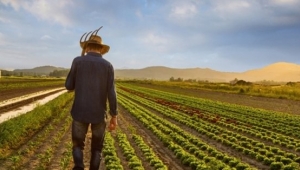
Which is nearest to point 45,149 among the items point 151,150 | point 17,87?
point 151,150

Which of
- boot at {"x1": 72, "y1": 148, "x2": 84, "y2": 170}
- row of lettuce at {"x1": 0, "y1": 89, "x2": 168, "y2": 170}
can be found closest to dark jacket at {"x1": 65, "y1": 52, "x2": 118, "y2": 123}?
boot at {"x1": 72, "y1": 148, "x2": 84, "y2": 170}

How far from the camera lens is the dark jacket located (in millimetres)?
5980

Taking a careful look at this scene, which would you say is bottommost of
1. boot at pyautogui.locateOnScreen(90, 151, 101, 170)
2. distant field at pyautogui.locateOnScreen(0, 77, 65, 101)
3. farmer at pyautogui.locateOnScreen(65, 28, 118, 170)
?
distant field at pyautogui.locateOnScreen(0, 77, 65, 101)

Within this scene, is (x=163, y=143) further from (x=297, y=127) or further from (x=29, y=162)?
(x=297, y=127)

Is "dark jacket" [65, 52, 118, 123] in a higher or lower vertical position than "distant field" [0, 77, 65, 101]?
higher

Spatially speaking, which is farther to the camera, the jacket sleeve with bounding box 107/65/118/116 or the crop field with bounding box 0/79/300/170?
the crop field with bounding box 0/79/300/170

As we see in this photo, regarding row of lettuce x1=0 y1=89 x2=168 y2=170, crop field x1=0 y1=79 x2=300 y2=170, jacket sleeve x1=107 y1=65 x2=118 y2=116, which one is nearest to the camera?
A: jacket sleeve x1=107 y1=65 x2=118 y2=116

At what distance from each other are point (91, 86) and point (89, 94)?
5.2 inches

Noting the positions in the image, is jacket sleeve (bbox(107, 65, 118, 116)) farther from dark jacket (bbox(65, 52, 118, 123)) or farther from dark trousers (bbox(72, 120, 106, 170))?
dark trousers (bbox(72, 120, 106, 170))

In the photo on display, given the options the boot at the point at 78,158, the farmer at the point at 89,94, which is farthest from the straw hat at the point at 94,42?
the boot at the point at 78,158

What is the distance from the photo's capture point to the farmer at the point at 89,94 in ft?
19.6

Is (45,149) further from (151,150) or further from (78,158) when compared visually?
(78,158)

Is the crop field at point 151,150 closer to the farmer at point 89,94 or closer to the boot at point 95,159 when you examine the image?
the boot at point 95,159

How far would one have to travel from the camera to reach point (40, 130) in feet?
50.5
